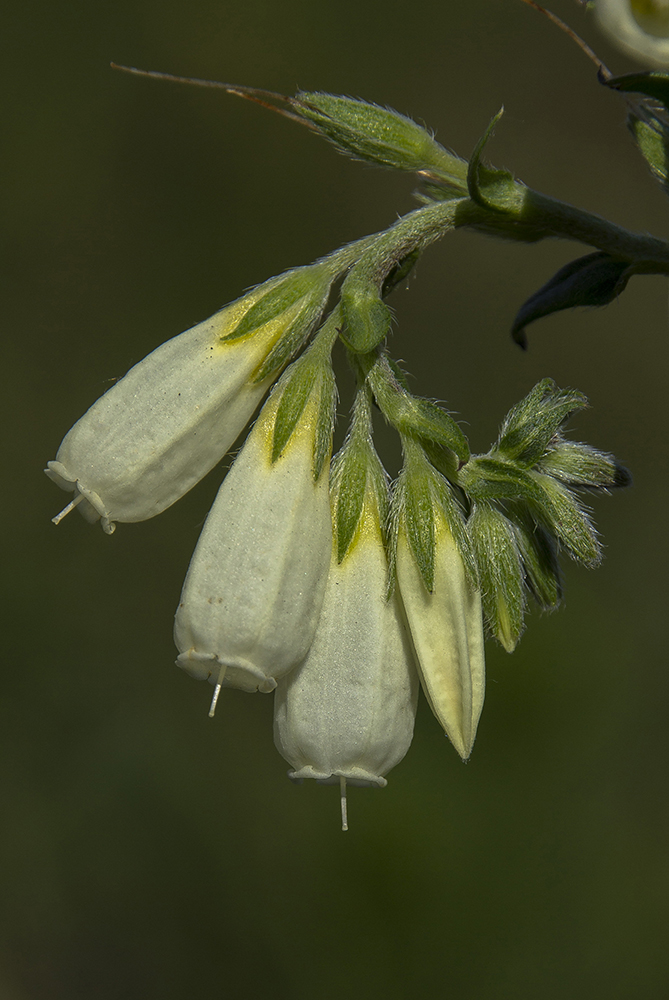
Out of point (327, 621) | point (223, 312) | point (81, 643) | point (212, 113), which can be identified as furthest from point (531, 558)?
point (212, 113)

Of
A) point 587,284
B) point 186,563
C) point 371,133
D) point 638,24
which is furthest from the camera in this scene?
point 186,563

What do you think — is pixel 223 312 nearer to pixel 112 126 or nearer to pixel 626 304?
pixel 626 304

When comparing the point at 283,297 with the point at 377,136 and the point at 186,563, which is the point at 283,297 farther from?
the point at 186,563

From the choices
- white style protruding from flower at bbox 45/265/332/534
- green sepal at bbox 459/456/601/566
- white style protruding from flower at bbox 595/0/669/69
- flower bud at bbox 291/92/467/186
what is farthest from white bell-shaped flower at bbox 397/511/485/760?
white style protruding from flower at bbox 595/0/669/69

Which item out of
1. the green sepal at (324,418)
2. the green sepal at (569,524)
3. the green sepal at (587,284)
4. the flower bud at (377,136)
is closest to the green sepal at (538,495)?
the green sepal at (569,524)

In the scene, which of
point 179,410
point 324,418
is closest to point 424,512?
point 324,418

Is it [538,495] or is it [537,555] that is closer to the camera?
[538,495]

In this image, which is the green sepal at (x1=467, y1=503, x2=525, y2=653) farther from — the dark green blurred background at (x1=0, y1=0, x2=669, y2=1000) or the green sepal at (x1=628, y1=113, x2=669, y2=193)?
the dark green blurred background at (x1=0, y1=0, x2=669, y2=1000)
